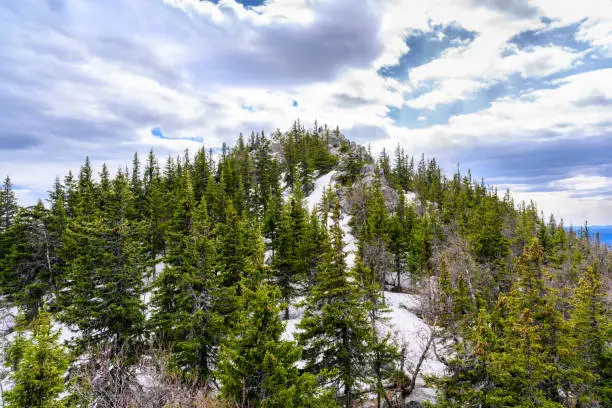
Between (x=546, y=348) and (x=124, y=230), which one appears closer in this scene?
(x=546, y=348)

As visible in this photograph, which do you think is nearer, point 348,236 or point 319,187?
point 348,236

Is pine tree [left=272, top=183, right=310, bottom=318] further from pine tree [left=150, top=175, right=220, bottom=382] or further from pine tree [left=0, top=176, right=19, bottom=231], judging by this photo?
pine tree [left=0, top=176, right=19, bottom=231]

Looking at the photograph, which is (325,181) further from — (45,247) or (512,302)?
(512,302)

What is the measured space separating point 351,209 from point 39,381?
177 ft

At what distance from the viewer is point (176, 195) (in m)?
51.8

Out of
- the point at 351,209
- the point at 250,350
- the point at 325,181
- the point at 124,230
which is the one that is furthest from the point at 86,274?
the point at 325,181

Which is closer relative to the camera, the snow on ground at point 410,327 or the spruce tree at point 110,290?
the spruce tree at point 110,290

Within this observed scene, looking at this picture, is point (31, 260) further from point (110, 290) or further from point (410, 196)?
point (410, 196)

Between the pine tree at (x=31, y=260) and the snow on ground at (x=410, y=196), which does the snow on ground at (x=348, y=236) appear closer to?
the snow on ground at (x=410, y=196)

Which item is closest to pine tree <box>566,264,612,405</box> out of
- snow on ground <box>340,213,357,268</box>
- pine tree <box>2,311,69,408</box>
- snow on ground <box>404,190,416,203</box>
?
pine tree <box>2,311,69,408</box>

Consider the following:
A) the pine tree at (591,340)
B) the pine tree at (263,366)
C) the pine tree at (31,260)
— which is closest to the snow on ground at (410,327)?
the pine tree at (591,340)

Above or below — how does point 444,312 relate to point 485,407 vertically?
above

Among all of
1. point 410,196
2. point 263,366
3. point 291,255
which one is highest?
point 410,196

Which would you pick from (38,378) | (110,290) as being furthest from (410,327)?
(38,378)
